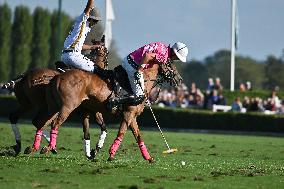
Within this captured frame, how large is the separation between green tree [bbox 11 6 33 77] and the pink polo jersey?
8041 cm

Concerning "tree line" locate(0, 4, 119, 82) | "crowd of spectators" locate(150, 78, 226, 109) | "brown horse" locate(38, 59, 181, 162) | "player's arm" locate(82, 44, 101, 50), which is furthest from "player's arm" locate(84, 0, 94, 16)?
"tree line" locate(0, 4, 119, 82)

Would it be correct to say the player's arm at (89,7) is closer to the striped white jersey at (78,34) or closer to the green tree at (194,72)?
the striped white jersey at (78,34)

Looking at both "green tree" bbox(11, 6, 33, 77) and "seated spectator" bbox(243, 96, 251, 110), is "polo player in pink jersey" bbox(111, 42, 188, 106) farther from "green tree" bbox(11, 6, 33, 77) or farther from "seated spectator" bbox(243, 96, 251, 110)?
"green tree" bbox(11, 6, 33, 77)

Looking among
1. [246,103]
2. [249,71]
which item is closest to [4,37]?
[249,71]

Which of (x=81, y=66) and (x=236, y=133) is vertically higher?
(x=81, y=66)

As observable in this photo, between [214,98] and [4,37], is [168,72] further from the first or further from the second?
[4,37]

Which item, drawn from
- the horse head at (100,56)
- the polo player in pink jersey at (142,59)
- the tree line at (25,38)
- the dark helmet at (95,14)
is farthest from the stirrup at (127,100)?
the tree line at (25,38)

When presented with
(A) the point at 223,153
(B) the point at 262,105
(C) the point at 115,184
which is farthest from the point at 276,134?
(C) the point at 115,184

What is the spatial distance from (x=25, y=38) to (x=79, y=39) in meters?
80.6

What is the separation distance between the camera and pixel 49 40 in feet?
326

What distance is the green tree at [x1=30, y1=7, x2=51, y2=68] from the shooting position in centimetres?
9794

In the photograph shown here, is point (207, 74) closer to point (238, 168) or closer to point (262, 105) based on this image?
point (262, 105)

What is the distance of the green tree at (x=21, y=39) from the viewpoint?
97500mm

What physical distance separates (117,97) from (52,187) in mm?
4903
